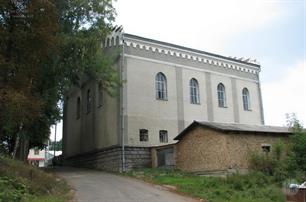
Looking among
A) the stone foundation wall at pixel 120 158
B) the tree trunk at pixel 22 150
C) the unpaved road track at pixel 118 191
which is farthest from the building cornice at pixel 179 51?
the unpaved road track at pixel 118 191

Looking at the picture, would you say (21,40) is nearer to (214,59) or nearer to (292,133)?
(292,133)

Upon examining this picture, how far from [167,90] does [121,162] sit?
22.9 ft

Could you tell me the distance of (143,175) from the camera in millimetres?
24219

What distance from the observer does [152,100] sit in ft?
98.7

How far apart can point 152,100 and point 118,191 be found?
12668 mm

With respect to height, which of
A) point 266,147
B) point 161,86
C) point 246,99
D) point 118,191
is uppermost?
point 161,86

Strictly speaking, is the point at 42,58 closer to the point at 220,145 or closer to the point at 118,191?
the point at 118,191

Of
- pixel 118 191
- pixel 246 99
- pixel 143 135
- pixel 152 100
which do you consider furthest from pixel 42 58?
pixel 246 99

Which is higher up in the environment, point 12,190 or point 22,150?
point 22,150

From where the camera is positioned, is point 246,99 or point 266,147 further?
point 246,99

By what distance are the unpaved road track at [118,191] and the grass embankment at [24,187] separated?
1.03 metres

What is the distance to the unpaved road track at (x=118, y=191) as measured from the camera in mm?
16125

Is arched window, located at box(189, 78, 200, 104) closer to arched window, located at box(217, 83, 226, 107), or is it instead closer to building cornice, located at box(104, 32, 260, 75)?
building cornice, located at box(104, 32, 260, 75)

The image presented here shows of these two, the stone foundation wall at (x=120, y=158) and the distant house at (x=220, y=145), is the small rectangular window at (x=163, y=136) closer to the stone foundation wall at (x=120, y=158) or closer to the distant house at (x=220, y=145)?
the stone foundation wall at (x=120, y=158)
